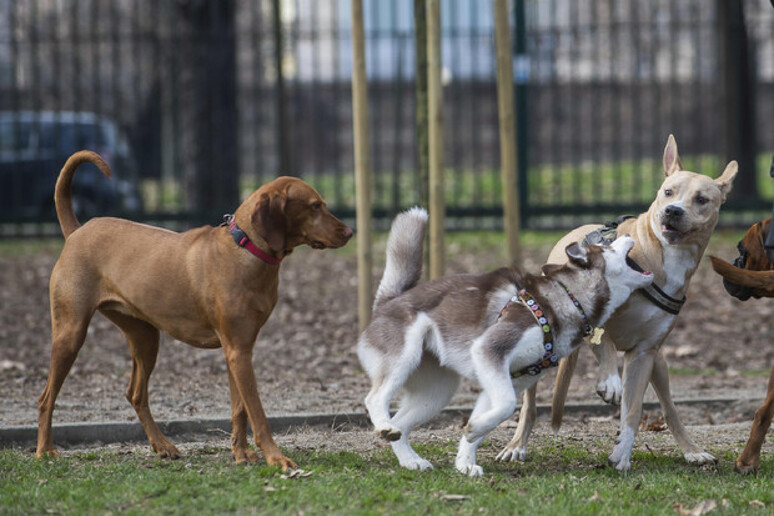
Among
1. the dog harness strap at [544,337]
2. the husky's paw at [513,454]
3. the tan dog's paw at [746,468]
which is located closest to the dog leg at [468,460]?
the dog harness strap at [544,337]

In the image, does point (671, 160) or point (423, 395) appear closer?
point (423, 395)

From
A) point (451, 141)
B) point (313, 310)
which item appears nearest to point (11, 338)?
point (313, 310)

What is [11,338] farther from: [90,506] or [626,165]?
[626,165]

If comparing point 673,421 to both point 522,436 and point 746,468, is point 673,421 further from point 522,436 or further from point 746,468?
point 522,436

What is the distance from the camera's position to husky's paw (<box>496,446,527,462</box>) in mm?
5934

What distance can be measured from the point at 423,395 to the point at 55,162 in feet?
35.4

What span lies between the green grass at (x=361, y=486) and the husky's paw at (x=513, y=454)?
8 cm

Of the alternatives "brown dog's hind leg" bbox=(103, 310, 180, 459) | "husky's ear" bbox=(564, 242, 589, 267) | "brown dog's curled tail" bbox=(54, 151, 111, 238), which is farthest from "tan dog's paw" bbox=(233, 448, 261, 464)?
"husky's ear" bbox=(564, 242, 589, 267)

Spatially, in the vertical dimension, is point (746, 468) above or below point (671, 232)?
below

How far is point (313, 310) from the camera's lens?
10.9 m

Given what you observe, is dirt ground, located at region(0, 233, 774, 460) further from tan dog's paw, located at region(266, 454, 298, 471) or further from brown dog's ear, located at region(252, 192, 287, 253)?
brown dog's ear, located at region(252, 192, 287, 253)

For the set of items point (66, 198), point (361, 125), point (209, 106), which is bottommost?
point (66, 198)

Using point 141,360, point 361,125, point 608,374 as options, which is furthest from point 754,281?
point 141,360

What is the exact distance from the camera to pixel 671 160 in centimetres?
637
